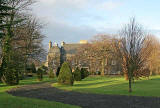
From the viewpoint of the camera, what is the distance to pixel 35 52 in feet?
104

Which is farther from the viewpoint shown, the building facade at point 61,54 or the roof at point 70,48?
the roof at point 70,48

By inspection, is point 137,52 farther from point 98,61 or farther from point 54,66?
point 54,66

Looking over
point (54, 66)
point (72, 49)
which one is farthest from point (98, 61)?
point (72, 49)

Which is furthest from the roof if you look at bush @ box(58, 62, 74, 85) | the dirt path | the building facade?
the dirt path

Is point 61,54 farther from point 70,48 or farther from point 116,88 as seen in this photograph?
point 116,88

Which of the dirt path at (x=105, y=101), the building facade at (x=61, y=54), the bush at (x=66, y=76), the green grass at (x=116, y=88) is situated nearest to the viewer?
the dirt path at (x=105, y=101)

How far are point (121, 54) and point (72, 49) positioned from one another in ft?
189

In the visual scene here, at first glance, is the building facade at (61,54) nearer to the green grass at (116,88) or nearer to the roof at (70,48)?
the roof at (70,48)

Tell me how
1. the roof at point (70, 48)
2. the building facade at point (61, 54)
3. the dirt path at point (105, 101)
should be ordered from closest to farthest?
the dirt path at point (105, 101) < the building facade at point (61, 54) < the roof at point (70, 48)

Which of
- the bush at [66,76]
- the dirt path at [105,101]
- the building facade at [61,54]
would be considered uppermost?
the building facade at [61,54]

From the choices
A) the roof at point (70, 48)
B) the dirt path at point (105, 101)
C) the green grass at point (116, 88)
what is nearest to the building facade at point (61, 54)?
the roof at point (70, 48)

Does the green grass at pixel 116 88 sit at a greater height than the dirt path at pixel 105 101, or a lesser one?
lesser

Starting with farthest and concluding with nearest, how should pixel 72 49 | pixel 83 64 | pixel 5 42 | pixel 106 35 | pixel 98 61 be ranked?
pixel 72 49, pixel 83 64, pixel 98 61, pixel 106 35, pixel 5 42

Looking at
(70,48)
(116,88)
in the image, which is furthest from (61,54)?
(116,88)
